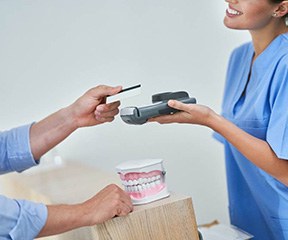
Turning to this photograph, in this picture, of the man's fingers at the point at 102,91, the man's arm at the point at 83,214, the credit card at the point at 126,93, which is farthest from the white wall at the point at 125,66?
the man's arm at the point at 83,214

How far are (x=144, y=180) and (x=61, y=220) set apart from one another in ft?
0.69

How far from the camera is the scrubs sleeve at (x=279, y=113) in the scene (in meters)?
1.10

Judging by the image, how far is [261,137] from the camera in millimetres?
1250

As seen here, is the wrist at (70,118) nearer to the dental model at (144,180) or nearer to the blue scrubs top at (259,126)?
the dental model at (144,180)

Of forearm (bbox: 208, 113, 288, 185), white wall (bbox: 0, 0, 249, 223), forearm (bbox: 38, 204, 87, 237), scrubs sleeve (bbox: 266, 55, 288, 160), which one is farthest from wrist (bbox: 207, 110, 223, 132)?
white wall (bbox: 0, 0, 249, 223)

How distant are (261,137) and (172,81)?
69 cm

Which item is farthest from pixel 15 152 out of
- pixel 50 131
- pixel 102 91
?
pixel 102 91

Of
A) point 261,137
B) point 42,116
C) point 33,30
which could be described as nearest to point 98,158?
point 42,116

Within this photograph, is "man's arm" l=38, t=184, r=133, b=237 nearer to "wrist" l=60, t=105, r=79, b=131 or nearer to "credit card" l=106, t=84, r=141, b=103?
"credit card" l=106, t=84, r=141, b=103

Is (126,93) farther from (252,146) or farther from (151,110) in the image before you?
(252,146)

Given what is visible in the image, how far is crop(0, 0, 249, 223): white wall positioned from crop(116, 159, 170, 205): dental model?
0.79 metres

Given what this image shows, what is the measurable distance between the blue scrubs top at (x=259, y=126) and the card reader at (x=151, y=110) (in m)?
0.24

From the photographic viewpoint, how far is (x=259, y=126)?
124 cm

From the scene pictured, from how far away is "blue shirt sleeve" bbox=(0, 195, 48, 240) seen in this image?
88cm
